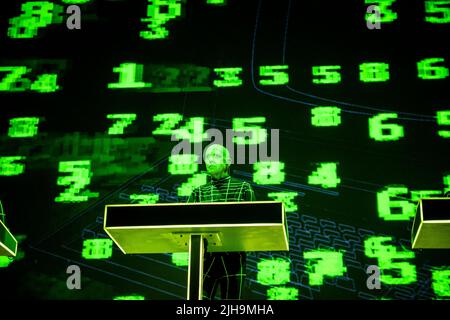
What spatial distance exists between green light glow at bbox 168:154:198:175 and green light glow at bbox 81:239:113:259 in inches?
30.5

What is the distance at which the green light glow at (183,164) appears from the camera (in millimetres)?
4613

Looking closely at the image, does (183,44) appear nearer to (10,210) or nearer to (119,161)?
(119,161)

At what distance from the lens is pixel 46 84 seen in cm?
501

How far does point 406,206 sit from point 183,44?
2.31 m

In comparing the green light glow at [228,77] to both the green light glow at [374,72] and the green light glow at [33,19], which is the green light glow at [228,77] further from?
the green light glow at [33,19]

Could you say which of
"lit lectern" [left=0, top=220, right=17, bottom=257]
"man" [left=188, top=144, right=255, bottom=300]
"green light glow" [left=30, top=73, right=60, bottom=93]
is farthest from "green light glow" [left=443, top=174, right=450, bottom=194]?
"green light glow" [left=30, top=73, right=60, bottom=93]

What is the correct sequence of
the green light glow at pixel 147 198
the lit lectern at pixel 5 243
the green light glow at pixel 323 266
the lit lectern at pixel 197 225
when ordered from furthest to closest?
the green light glow at pixel 147 198, the green light glow at pixel 323 266, the lit lectern at pixel 5 243, the lit lectern at pixel 197 225

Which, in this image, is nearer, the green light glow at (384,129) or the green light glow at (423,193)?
the green light glow at (423,193)

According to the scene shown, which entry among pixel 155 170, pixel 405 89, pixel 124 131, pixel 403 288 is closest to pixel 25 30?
pixel 124 131

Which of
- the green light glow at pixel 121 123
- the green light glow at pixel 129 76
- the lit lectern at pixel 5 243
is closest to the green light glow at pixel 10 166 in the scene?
the green light glow at pixel 121 123

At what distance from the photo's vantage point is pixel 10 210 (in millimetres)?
4723

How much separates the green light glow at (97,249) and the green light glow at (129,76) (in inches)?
53.0

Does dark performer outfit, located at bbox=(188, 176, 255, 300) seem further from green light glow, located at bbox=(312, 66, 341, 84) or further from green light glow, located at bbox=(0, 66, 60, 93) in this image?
green light glow, located at bbox=(0, 66, 60, 93)

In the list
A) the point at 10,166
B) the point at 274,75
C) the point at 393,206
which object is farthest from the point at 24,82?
the point at 393,206
